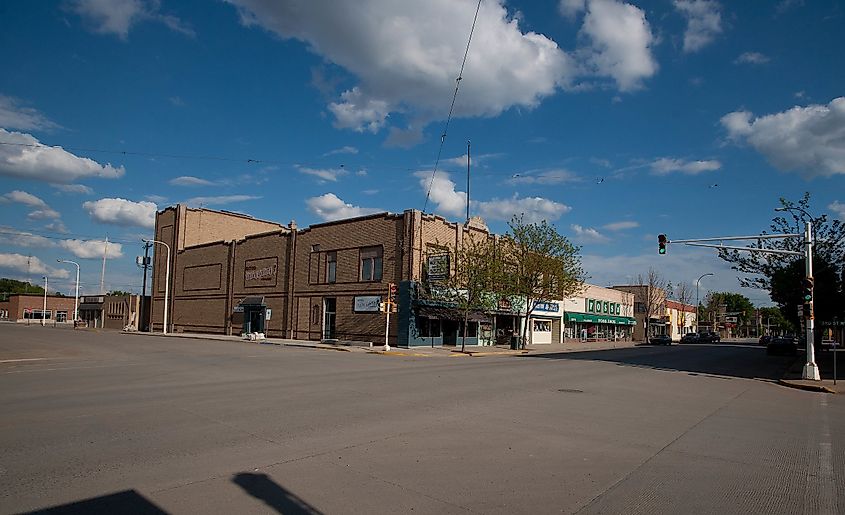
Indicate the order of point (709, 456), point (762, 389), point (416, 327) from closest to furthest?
point (709, 456) < point (762, 389) < point (416, 327)

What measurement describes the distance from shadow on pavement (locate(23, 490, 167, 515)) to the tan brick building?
32.3 m

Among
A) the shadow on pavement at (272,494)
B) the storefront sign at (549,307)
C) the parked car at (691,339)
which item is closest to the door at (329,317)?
the storefront sign at (549,307)

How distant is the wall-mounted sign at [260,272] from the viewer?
49500 mm

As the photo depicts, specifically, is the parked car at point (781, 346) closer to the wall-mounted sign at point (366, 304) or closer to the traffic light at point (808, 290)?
the traffic light at point (808, 290)

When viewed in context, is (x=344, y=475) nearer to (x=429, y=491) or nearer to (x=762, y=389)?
(x=429, y=491)

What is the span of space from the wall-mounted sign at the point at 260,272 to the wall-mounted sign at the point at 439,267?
16327 millimetres

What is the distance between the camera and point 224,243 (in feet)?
185

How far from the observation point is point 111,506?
562 cm

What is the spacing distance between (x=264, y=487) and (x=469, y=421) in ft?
16.3

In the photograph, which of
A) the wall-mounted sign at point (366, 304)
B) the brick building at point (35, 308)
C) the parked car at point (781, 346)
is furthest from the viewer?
the brick building at point (35, 308)

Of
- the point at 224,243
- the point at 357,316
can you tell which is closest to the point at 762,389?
the point at 357,316

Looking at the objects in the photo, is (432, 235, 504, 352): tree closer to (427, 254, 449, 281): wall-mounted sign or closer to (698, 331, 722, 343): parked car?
(427, 254, 449, 281): wall-mounted sign

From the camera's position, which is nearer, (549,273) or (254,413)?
(254,413)

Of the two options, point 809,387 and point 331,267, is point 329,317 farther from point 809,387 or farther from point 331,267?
point 809,387
